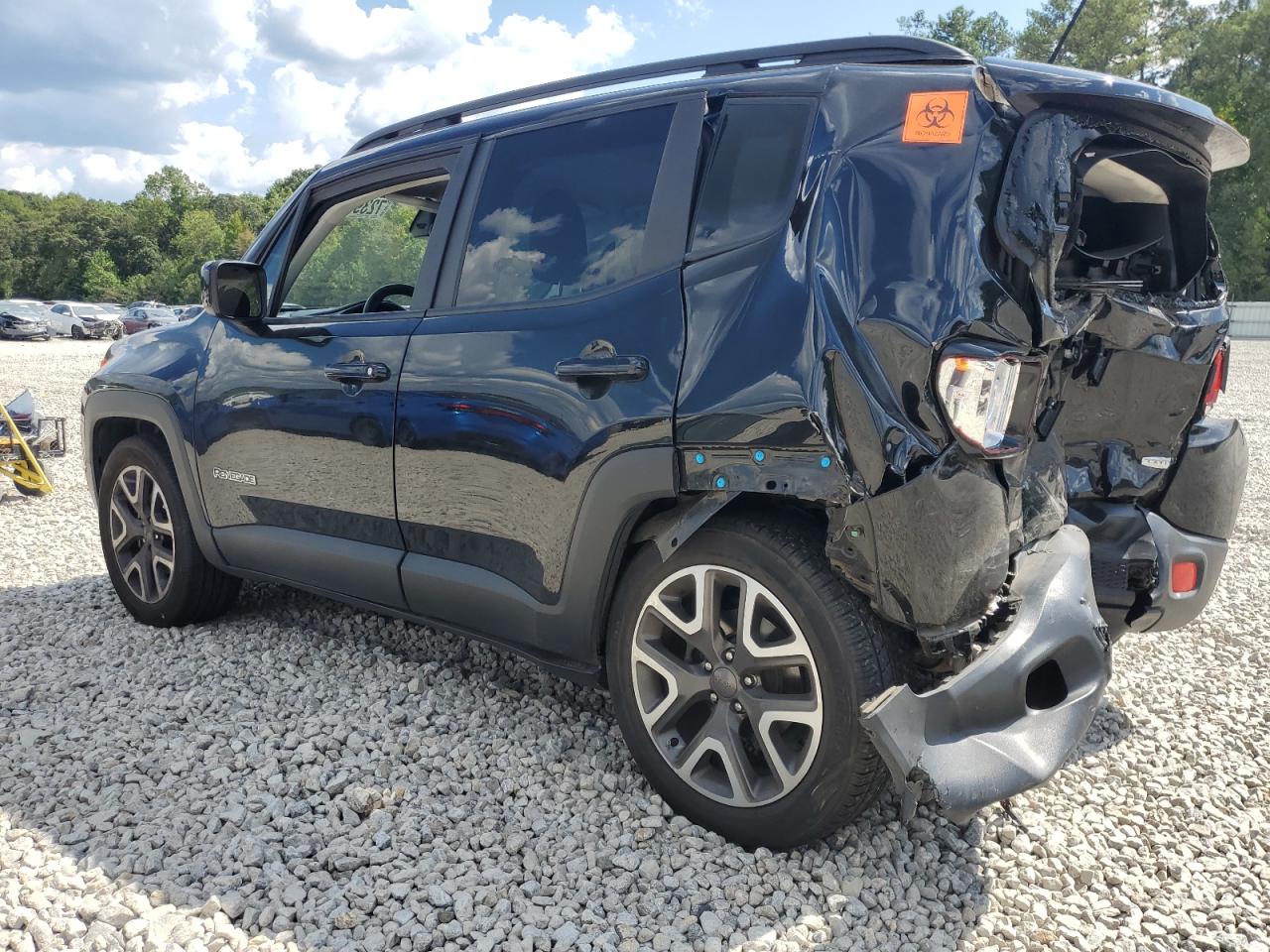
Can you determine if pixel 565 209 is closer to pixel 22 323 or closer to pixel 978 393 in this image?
pixel 978 393

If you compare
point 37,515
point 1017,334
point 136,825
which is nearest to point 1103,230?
point 1017,334

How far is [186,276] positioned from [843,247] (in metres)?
93.0

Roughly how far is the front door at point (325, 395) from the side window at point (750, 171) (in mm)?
1077

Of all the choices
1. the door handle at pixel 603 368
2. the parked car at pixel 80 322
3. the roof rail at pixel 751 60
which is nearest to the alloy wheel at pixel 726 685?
the door handle at pixel 603 368

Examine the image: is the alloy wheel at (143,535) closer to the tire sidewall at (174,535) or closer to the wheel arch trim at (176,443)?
Result: the tire sidewall at (174,535)

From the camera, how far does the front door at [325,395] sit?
→ 3291mm

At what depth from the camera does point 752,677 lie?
98.7 inches

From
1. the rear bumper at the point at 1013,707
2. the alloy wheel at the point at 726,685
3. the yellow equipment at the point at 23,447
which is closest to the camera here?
the rear bumper at the point at 1013,707

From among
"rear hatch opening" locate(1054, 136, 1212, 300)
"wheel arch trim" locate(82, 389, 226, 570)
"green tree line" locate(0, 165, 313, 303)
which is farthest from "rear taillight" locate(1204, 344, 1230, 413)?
"green tree line" locate(0, 165, 313, 303)

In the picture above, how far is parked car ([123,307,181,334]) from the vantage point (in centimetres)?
3903

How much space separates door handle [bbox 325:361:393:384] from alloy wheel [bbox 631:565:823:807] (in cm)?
123

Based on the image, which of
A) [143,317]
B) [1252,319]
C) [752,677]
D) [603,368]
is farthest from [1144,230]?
[143,317]

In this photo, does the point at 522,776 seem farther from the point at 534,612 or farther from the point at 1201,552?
the point at 1201,552

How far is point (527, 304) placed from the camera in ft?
9.59
